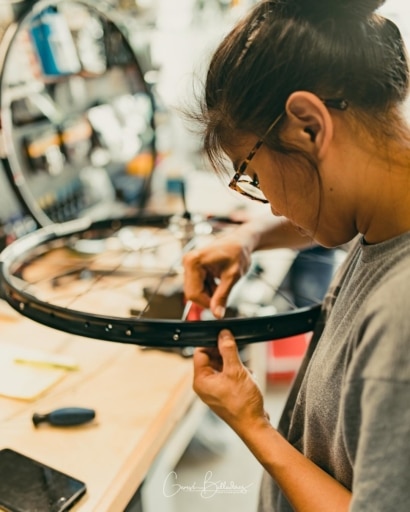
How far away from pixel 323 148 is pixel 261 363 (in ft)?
3.57

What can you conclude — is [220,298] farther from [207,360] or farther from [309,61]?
[309,61]

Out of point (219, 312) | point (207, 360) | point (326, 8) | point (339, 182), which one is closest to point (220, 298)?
point (219, 312)

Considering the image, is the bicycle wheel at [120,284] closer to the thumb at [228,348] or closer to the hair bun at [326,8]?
the thumb at [228,348]

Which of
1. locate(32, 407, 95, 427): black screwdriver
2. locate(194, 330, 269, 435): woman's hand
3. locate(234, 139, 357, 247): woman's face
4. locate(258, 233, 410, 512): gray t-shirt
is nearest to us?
locate(258, 233, 410, 512): gray t-shirt

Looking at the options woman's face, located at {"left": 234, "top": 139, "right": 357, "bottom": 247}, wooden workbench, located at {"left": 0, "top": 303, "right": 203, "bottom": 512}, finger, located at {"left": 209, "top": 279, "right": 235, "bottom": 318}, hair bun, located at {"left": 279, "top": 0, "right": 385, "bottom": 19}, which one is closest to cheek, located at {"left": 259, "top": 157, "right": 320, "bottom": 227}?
woman's face, located at {"left": 234, "top": 139, "right": 357, "bottom": 247}

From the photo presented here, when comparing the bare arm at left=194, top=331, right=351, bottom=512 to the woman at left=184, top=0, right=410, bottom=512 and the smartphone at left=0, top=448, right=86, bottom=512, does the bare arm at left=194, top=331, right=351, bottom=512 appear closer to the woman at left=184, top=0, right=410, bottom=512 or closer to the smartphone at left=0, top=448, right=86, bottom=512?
the woman at left=184, top=0, right=410, bottom=512

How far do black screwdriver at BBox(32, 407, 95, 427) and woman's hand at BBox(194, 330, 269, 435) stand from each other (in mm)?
209

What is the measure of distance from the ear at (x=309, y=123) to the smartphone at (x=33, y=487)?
0.50 metres

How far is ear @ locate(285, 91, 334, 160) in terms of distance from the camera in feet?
1.64

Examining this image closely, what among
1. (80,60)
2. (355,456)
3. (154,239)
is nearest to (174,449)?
(154,239)

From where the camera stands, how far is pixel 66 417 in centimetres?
80

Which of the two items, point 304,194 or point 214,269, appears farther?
point 214,269

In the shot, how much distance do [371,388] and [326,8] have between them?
0.36 metres

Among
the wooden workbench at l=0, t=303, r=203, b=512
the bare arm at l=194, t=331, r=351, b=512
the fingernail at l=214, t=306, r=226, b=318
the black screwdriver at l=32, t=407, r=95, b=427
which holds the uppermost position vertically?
the fingernail at l=214, t=306, r=226, b=318
